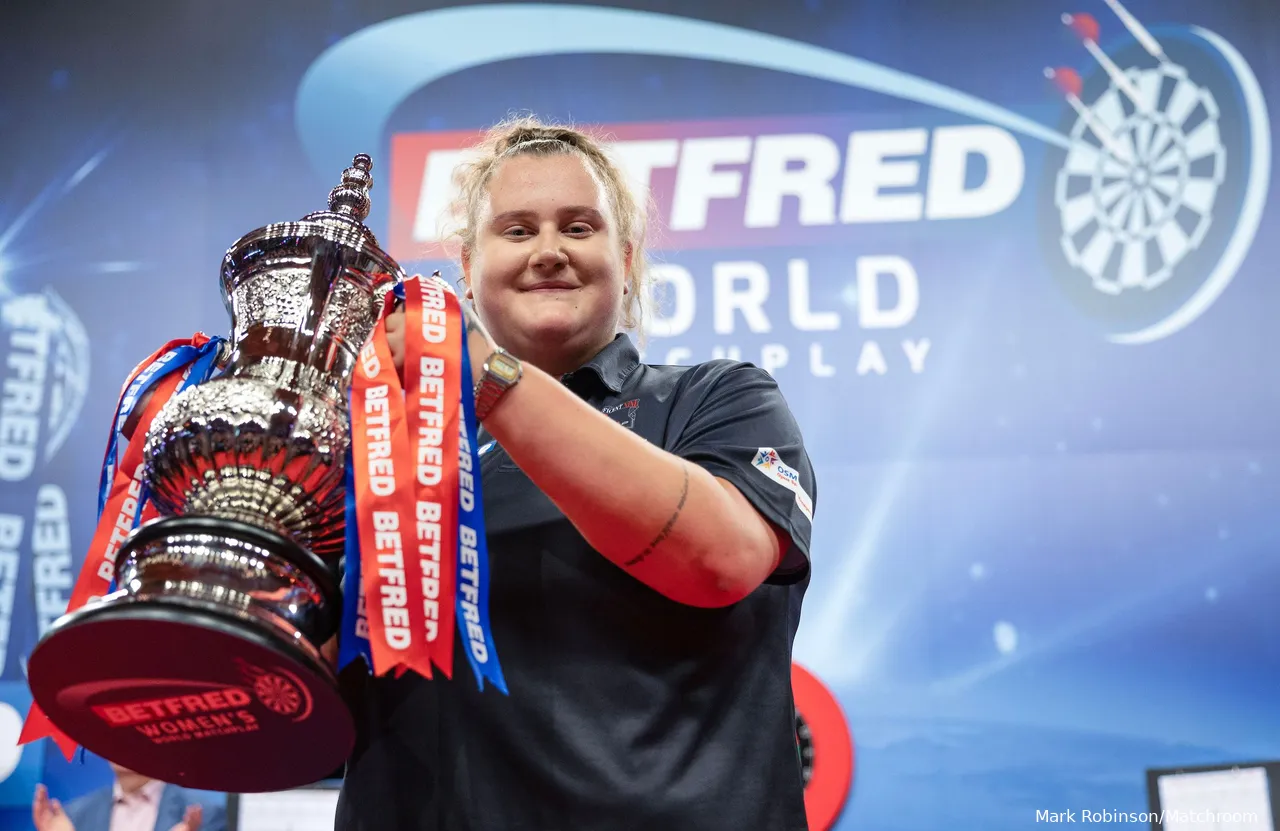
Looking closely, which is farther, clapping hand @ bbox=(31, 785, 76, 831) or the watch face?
clapping hand @ bbox=(31, 785, 76, 831)

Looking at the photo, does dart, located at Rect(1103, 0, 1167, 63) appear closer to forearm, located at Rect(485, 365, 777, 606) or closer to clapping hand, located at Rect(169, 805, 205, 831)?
forearm, located at Rect(485, 365, 777, 606)

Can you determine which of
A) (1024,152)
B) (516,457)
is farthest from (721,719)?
(1024,152)

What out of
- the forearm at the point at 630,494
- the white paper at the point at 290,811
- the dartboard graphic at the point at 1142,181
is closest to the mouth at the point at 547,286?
the forearm at the point at 630,494

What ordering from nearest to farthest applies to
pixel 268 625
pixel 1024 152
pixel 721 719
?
pixel 268 625
pixel 721 719
pixel 1024 152

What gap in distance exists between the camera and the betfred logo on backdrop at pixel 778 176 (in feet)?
9.19

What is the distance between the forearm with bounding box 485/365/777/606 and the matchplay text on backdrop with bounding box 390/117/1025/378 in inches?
74.1

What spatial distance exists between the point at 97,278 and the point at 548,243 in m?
2.22

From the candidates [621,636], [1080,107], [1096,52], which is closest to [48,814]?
[621,636]

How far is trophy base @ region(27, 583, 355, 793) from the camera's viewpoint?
71 centimetres

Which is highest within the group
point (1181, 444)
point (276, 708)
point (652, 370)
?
point (1181, 444)

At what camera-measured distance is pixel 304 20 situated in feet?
10.0

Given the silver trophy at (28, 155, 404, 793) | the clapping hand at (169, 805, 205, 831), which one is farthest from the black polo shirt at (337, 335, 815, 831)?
the clapping hand at (169, 805, 205, 831)

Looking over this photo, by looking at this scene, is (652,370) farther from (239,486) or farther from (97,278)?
(97,278)

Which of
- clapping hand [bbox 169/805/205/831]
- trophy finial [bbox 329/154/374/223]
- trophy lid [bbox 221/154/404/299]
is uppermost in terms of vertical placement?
trophy finial [bbox 329/154/374/223]
